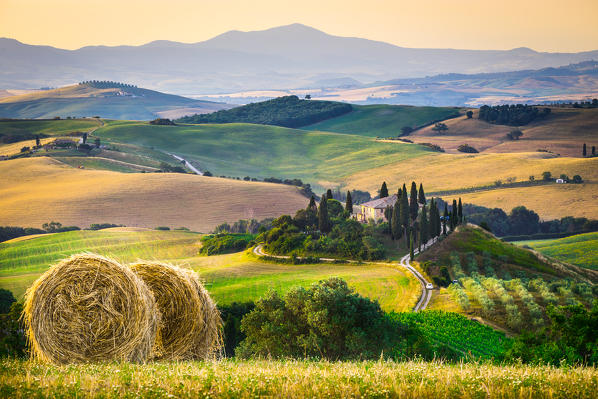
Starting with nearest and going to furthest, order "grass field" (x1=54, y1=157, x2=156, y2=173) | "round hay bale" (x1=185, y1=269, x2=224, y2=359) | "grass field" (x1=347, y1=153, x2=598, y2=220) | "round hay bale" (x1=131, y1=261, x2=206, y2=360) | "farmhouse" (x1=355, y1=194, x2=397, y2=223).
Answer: "round hay bale" (x1=131, y1=261, x2=206, y2=360), "round hay bale" (x1=185, y1=269, x2=224, y2=359), "farmhouse" (x1=355, y1=194, x2=397, y2=223), "grass field" (x1=347, y1=153, x2=598, y2=220), "grass field" (x1=54, y1=157, x2=156, y2=173)

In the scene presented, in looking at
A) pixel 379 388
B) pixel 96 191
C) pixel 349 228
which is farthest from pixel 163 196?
pixel 379 388

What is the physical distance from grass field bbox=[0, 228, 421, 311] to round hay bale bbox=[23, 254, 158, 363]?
2577 centimetres

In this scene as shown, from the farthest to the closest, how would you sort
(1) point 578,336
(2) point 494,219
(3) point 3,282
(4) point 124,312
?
(2) point 494,219, (3) point 3,282, (1) point 578,336, (4) point 124,312

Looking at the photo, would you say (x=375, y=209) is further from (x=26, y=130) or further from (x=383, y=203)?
(x=26, y=130)

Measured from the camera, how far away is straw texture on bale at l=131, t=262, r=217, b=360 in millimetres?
17438

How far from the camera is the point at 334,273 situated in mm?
66062

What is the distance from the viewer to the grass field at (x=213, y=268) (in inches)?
2306

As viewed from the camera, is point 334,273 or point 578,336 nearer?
point 578,336

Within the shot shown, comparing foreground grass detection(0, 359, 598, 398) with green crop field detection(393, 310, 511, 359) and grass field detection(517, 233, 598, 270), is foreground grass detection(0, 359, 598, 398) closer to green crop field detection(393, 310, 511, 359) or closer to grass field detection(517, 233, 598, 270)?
green crop field detection(393, 310, 511, 359)

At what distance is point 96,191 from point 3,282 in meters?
57.3

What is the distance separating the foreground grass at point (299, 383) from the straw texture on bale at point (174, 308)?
4.57 m

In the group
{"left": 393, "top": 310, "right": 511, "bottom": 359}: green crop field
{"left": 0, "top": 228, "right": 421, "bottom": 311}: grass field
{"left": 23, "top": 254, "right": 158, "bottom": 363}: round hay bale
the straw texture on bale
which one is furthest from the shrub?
{"left": 23, "top": 254, "right": 158, "bottom": 363}: round hay bale

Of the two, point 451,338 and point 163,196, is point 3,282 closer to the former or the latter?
point 451,338

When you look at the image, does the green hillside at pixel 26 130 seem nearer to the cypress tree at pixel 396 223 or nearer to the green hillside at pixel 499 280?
the cypress tree at pixel 396 223
